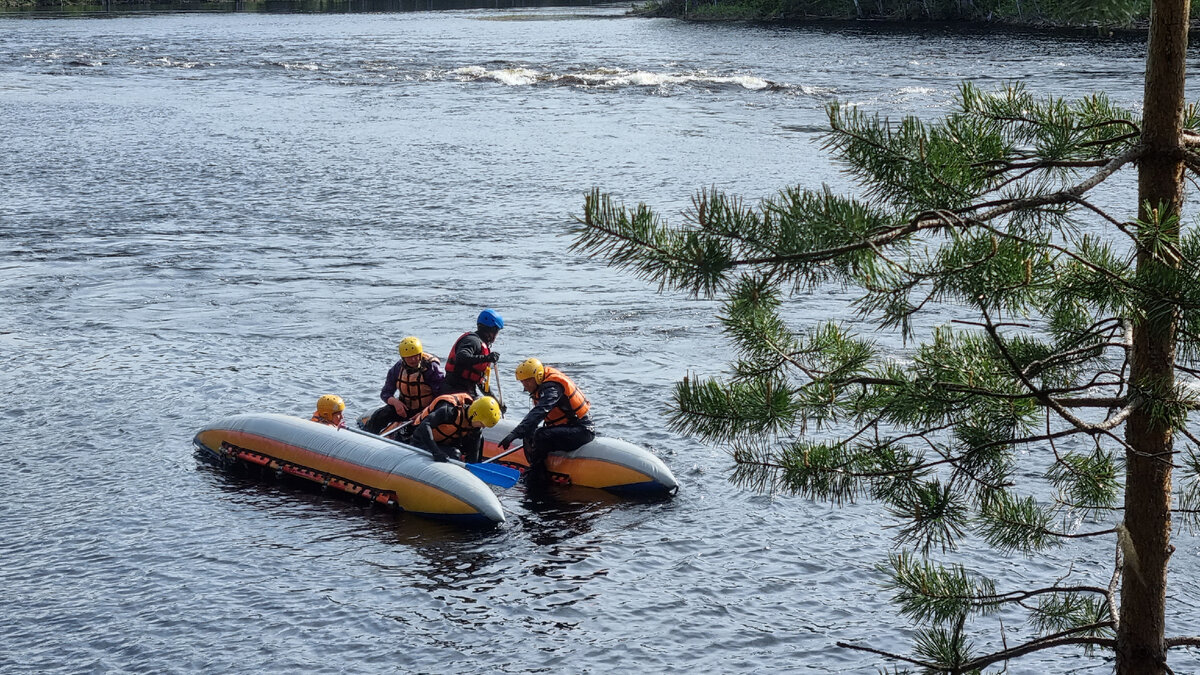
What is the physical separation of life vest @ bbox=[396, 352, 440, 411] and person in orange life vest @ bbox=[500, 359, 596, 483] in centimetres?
125

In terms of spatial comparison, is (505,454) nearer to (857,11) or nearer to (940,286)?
(940,286)

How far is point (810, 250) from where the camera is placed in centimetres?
466

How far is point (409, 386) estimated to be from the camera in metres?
15.2

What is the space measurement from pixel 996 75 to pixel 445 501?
1576 inches

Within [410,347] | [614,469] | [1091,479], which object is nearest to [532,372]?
[614,469]

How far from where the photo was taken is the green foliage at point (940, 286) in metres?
4.57

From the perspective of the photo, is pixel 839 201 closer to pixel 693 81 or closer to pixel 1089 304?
pixel 1089 304

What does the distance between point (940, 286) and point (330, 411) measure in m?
11.6

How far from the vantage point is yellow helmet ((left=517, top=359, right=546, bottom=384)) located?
1428cm

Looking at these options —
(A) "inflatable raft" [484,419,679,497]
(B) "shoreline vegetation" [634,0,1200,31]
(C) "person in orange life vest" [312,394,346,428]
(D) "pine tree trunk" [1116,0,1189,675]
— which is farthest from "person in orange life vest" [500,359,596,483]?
(B) "shoreline vegetation" [634,0,1200,31]

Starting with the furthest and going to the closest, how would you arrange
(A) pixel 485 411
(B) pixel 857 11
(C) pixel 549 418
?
(B) pixel 857 11 < (C) pixel 549 418 < (A) pixel 485 411

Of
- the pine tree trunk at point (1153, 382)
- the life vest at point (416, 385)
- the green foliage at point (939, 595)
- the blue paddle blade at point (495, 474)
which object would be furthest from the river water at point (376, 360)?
the pine tree trunk at point (1153, 382)

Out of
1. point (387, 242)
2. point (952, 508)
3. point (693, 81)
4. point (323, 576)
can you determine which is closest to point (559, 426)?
point (323, 576)

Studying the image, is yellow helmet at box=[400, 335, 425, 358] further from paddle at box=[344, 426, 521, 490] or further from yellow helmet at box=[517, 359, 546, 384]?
yellow helmet at box=[517, 359, 546, 384]
